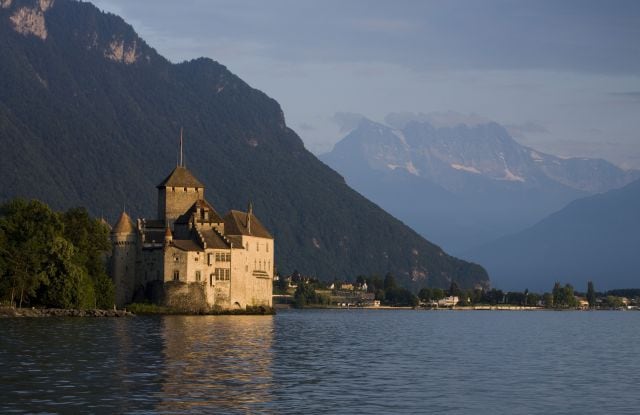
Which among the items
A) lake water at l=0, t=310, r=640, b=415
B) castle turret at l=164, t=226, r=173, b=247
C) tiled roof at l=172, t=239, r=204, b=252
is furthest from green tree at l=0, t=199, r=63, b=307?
lake water at l=0, t=310, r=640, b=415

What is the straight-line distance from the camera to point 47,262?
375 feet

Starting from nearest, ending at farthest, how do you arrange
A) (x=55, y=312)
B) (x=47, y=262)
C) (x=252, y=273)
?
(x=47, y=262)
(x=55, y=312)
(x=252, y=273)

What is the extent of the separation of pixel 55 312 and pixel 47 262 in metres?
5.46

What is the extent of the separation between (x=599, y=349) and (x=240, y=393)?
153 feet

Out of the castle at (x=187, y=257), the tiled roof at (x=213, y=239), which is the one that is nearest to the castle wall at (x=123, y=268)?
the castle at (x=187, y=257)

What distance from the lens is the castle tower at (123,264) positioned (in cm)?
13425

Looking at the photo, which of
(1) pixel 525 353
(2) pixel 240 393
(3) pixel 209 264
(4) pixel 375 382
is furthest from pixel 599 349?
(3) pixel 209 264

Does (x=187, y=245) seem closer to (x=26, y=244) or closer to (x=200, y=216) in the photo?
(x=200, y=216)

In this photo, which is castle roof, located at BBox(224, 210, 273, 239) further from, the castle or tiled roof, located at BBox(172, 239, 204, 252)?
tiled roof, located at BBox(172, 239, 204, 252)

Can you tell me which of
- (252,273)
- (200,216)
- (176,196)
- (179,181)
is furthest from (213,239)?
(179,181)

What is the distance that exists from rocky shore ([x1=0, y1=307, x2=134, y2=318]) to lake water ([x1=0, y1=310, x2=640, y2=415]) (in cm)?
1312

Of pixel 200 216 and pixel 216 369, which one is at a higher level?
pixel 200 216

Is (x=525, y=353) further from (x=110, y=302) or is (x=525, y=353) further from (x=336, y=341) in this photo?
(x=110, y=302)

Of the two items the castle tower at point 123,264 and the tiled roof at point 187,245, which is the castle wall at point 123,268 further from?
the tiled roof at point 187,245
